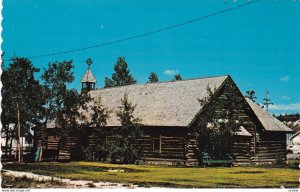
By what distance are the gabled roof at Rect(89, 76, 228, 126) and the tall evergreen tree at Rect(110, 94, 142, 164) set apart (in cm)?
159

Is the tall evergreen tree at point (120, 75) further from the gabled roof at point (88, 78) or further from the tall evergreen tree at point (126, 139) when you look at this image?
the tall evergreen tree at point (126, 139)

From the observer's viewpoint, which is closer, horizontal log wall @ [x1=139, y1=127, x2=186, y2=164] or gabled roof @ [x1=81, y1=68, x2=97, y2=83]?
horizontal log wall @ [x1=139, y1=127, x2=186, y2=164]

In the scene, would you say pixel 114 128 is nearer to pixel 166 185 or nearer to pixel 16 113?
pixel 16 113

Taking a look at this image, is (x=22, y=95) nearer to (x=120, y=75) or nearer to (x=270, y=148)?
(x=270, y=148)

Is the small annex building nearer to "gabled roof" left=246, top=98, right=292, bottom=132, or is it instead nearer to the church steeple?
"gabled roof" left=246, top=98, right=292, bottom=132

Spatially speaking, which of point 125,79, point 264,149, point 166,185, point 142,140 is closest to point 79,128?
point 142,140

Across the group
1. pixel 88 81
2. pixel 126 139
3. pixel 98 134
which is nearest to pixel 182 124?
pixel 126 139

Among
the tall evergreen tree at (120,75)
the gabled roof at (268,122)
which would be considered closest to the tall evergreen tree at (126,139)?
the gabled roof at (268,122)

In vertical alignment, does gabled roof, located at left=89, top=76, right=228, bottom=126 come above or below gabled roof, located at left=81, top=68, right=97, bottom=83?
below

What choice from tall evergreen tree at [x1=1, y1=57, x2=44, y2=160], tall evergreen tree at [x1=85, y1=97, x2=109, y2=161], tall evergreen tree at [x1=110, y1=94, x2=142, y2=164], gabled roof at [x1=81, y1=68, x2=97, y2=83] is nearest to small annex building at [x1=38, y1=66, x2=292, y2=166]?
tall evergreen tree at [x1=85, y1=97, x2=109, y2=161]

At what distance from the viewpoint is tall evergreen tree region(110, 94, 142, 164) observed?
30.1 meters

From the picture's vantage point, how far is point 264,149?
118 ft

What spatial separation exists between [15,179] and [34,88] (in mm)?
13649

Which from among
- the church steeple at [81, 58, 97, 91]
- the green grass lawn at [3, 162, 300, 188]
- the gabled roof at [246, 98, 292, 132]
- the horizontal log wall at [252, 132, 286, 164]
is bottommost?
the green grass lawn at [3, 162, 300, 188]
